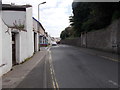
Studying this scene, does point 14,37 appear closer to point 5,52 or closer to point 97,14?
point 5,52

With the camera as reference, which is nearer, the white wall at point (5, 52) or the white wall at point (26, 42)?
the white wall at point (5, 52)

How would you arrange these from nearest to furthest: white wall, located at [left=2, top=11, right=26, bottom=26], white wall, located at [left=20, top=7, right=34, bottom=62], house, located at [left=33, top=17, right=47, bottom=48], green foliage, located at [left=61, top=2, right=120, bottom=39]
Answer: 1. white wall, located at [left=20, top=7, right=34, bottom=62]
2. white wall, located at [left=2, top=11, right=26, bottom=26]
3. green foliage, located at [left=61, top=2, right=120, bottom=39]
4. house, located at [left=33, top=17, right=47, bottom=48]

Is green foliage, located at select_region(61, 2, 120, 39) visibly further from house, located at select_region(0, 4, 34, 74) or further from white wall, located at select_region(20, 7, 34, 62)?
house, located at select_region(0, 4, 34, 74)

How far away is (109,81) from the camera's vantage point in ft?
28.0

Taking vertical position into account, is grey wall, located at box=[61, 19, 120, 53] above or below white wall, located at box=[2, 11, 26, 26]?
below

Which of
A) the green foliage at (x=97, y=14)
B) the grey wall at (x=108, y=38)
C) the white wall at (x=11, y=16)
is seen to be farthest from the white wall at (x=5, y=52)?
the green foliage at (x=97, y=14)

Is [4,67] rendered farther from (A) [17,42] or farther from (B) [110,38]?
(B) [110,38]

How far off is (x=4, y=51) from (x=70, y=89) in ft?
16.4

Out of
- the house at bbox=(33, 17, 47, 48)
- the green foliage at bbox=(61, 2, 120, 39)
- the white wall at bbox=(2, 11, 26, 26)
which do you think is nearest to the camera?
the white wall at bbox=(2, 11, 26, 26)

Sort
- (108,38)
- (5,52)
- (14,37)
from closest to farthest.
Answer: (5,52)
(14,37)
(108,38)

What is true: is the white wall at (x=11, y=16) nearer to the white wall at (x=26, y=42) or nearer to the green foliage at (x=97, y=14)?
the white wall at (x=26, y=42)

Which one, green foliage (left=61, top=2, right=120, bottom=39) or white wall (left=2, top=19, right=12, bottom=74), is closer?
white wall (left=2, top=19, right=12, bottom=74)

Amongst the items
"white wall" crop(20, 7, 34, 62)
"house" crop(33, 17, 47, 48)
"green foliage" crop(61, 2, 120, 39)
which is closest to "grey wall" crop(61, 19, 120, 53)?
"green foliage" crop(61, 2, 120, 39)

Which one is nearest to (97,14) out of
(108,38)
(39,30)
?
(108,38)
